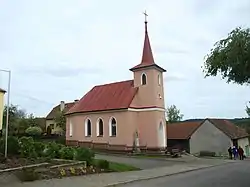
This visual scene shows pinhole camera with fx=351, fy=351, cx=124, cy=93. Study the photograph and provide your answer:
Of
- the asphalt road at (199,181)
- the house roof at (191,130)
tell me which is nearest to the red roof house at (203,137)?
the house roof at (191,130)

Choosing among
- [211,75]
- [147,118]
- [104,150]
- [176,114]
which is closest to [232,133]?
[147,118]

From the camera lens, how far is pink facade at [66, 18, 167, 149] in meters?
41.0

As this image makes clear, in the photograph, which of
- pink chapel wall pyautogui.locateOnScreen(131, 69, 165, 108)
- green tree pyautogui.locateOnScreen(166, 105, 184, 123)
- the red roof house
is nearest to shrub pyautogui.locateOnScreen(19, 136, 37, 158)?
pink chapel wall pyautogui.locateOnScreen(131, 69, 165, 108)

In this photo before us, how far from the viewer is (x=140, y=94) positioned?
42438 mm

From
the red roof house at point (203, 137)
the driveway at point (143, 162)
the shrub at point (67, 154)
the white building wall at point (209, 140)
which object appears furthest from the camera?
the white building wall at point (209, 140)

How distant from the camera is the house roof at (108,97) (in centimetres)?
4281

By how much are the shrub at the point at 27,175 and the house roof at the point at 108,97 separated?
25725mm

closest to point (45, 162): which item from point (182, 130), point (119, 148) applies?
point (119, 148)

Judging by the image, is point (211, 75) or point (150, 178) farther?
point (150, 178)

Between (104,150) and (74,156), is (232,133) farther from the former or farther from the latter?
(74,156)

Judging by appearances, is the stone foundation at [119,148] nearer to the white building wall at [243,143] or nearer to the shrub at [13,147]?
the shrub at [13,147]

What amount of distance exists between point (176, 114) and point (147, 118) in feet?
163

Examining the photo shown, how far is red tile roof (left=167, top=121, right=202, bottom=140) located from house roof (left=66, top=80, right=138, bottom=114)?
1196 cm

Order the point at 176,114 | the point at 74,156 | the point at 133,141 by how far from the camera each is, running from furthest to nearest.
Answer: the point at 176,114
the point at 133,141
the point at 74,156
